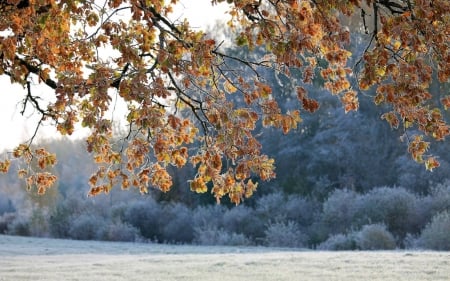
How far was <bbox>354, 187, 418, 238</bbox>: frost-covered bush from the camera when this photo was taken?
84.5ft

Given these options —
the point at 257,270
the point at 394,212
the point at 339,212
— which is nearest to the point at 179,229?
the point at 339,212

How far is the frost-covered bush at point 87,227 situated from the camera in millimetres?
31578

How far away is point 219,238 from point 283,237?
8.07ft

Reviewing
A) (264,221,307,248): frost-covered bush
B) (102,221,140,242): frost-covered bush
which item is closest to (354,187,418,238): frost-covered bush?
(264,221,307,248): frost-covered bush

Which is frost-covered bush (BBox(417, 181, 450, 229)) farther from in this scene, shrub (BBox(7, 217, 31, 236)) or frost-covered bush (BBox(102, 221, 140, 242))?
shrub (BBox(7, 217, 31, 236))

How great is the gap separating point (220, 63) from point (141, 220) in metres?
25.1

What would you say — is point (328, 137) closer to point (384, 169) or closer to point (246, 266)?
point (384, 169)

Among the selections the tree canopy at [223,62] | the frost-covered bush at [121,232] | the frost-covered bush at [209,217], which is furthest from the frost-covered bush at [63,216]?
the tree canopy at [223,62]

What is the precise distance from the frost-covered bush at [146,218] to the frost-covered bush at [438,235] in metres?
12.5

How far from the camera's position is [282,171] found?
33.3 metres

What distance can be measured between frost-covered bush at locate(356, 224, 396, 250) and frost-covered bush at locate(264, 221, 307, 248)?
12.9 ft

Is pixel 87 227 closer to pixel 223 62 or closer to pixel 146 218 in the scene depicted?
pixel 146 218

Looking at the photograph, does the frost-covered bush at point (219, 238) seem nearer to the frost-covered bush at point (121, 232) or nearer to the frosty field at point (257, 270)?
the frost-covered bush at point (121, 232)

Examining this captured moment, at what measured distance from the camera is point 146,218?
31.5m
